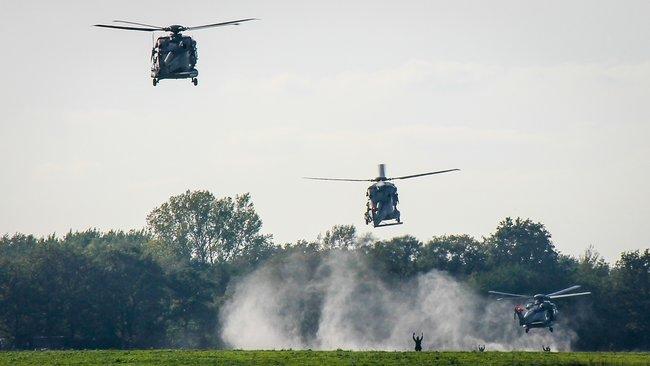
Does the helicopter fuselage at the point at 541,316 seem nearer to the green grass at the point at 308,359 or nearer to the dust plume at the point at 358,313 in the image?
the dust plume at the point at 358,313

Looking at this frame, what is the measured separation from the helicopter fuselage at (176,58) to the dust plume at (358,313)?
6110 centimetres

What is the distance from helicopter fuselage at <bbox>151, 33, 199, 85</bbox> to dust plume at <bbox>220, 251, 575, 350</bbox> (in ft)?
200

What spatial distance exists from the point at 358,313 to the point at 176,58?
68.5 meters

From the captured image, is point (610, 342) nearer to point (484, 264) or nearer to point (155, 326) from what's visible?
point (484, 264)

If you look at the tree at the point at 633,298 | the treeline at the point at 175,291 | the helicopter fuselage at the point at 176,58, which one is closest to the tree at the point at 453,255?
the treeline at the point at 175,291

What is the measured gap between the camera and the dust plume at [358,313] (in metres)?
140

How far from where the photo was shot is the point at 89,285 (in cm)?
14350

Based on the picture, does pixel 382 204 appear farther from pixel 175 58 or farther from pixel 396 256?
pixel 396 256

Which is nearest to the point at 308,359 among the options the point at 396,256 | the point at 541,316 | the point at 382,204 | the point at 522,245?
the point at 382,204

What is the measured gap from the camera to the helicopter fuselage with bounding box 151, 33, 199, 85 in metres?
82.0

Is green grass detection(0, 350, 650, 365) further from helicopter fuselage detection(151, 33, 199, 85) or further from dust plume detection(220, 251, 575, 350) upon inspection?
dust plume detection(220, 251, 575, 350)

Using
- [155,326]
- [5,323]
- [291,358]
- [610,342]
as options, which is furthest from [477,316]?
[291,358]

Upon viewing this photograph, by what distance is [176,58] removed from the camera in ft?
269

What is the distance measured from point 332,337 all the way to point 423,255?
1997cm
